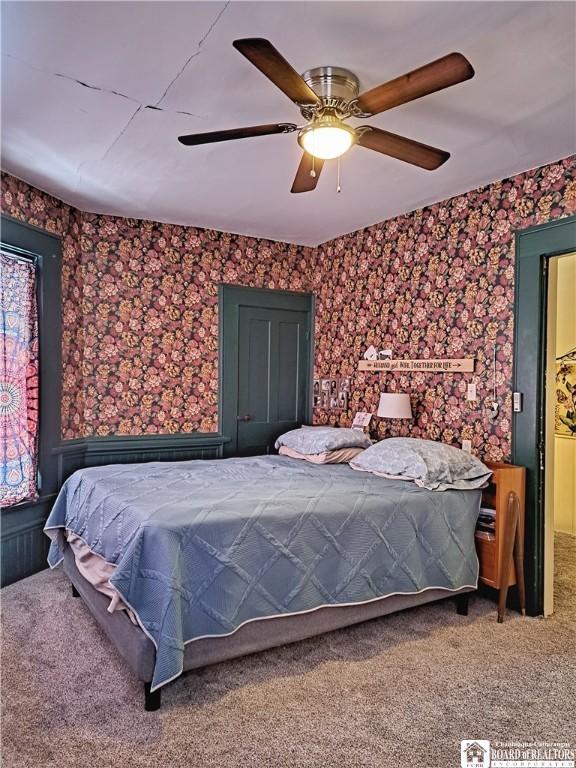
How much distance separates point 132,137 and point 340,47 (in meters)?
1.31

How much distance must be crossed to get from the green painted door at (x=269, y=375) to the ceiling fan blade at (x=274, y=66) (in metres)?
2.88

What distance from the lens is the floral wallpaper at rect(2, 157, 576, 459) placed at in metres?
3.43

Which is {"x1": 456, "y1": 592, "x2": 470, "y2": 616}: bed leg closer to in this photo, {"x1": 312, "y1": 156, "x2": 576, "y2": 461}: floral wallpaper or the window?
{"x1": 312, "y1": 156, "x2": 576, "y2": 461}: floral wallpaper

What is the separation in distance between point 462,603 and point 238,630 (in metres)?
1.47

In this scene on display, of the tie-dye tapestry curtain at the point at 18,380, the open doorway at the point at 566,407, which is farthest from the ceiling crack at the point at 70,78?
the open doorway at the point at 566,407

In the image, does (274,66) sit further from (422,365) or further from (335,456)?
(335,456)

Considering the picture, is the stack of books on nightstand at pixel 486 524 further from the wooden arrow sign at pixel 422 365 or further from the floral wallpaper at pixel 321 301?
the wooden arrow sign at pixel 422 365

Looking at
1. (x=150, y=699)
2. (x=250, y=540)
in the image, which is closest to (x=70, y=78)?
(x=250, y=540)

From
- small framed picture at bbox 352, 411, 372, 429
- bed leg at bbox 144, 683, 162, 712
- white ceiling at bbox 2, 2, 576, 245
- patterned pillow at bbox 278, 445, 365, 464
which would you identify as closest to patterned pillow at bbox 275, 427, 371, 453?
patterned pillow at bbox 278, 445, 365, 464

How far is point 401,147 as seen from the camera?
2354 millimetres

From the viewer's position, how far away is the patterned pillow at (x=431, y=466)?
3.11 meters

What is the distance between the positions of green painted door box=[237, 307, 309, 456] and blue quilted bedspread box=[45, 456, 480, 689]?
1.41 meters

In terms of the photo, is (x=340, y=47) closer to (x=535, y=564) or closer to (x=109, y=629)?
(x=109, y=629)

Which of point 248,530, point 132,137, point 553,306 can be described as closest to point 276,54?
point 132,137
